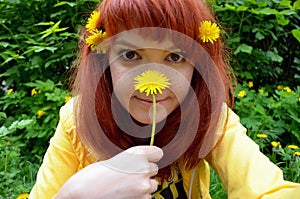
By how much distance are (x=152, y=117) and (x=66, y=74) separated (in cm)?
141

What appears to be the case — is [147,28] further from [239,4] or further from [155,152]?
[239,4]

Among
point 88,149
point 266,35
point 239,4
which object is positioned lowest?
point 266,35

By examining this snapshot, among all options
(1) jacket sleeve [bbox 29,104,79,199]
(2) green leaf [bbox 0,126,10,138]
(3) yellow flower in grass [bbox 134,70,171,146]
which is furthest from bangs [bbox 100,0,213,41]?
(2) green leaf [bbox 0,126,10,138]

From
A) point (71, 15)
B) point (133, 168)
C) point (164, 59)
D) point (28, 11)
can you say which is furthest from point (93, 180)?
point (28, 11)

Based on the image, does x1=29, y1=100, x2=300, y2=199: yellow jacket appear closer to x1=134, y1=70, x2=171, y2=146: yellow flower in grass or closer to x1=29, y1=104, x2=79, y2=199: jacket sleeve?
x1=29, y1=104, x2=79, y2=199: jacket sleeve

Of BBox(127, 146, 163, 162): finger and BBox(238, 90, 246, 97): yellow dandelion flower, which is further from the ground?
BBox(127, 146, 163, 162): finger

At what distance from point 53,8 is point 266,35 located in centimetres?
108

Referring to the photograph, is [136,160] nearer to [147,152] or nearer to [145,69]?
[147,152]

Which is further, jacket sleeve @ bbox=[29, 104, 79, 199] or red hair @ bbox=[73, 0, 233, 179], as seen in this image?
jacket sleeve @ bbox=[29, 104, 79, 199]

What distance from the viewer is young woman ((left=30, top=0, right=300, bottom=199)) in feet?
2.43

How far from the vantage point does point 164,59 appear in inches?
32.0

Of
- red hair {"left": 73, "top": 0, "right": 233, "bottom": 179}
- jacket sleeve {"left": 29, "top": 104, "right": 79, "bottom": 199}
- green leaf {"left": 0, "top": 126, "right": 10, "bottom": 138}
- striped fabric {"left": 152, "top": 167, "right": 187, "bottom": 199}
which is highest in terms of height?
red hair {"left": 73, "top": 0, "right": 233, "bottom": 179}

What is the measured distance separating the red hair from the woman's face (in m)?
0.04

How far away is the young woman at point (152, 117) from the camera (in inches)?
29.2
